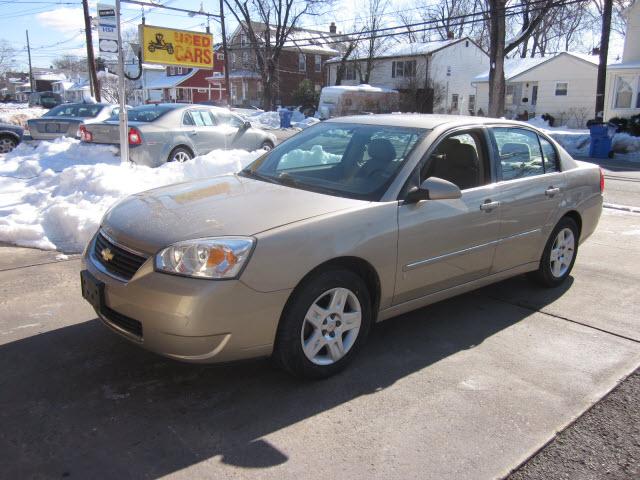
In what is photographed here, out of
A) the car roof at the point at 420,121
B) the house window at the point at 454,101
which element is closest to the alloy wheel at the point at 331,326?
the car roof at the point at 420,121

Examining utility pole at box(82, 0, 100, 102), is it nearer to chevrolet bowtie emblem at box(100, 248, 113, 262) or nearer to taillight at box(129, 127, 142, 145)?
taillight at box(129, 127, 142, 145)

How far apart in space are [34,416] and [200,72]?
62892 millimetres

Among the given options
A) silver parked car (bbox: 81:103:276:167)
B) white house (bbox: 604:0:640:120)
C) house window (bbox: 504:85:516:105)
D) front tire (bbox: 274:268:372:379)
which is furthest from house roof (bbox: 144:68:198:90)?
front tire (bbox: 274:268:372:379)

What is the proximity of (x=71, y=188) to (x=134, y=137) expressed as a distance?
246cm

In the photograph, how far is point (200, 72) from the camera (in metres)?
61.7

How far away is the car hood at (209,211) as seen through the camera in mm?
3104

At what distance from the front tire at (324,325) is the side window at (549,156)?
244 centimetres

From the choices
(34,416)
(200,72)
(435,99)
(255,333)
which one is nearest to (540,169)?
(255,333)

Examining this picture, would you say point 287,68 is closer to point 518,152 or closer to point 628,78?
point 628,78

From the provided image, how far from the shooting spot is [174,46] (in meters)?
17.3

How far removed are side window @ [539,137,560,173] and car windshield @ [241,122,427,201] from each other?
5.09 ft

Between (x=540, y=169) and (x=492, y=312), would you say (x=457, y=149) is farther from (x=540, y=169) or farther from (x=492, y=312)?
(x=492, y=312)

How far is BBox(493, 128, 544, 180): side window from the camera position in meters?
4.48

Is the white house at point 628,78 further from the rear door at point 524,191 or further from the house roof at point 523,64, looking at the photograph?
the rear door at point 524,191
